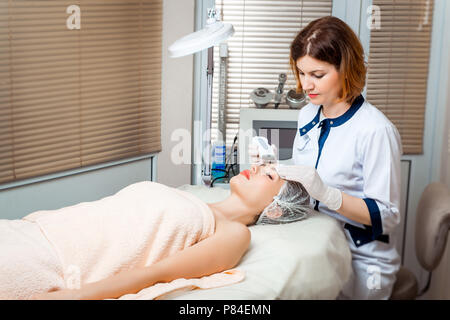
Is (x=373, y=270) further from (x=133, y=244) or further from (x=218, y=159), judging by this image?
(x=218, y=159)

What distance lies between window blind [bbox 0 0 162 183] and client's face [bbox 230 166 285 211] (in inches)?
17.4

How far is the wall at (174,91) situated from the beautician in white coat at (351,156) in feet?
1.63

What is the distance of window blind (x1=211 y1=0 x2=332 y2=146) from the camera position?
1.90m

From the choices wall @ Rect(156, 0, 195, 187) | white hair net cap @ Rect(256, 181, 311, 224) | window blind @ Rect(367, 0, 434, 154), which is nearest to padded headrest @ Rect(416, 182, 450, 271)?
window blind @ Rect(367, 0, 434, 154)

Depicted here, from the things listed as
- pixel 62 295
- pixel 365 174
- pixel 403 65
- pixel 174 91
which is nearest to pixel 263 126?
pixel 174 91

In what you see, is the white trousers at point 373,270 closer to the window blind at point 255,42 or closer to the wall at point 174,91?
the wall at point 174,91

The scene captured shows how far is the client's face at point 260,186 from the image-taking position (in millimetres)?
1213

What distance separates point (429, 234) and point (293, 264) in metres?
0.40

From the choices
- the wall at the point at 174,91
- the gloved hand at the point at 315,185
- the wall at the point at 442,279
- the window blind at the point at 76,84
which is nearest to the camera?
the gloved hand at the point at 315,185

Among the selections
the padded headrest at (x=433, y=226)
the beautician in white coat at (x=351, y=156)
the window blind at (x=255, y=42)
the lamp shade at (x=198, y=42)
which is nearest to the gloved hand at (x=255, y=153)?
the beautician in white coat at (x=351, y=156)

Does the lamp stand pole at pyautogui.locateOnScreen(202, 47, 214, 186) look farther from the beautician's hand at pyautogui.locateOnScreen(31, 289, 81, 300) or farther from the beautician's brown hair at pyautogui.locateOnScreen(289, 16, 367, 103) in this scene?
the beautician's hand at pyautogui.locateOnScreen(31, 289, 81, 300)

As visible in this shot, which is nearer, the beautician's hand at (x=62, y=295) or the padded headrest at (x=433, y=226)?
the beautician's hand at (x=62, y=295)

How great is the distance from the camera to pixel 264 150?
1.18 metres
